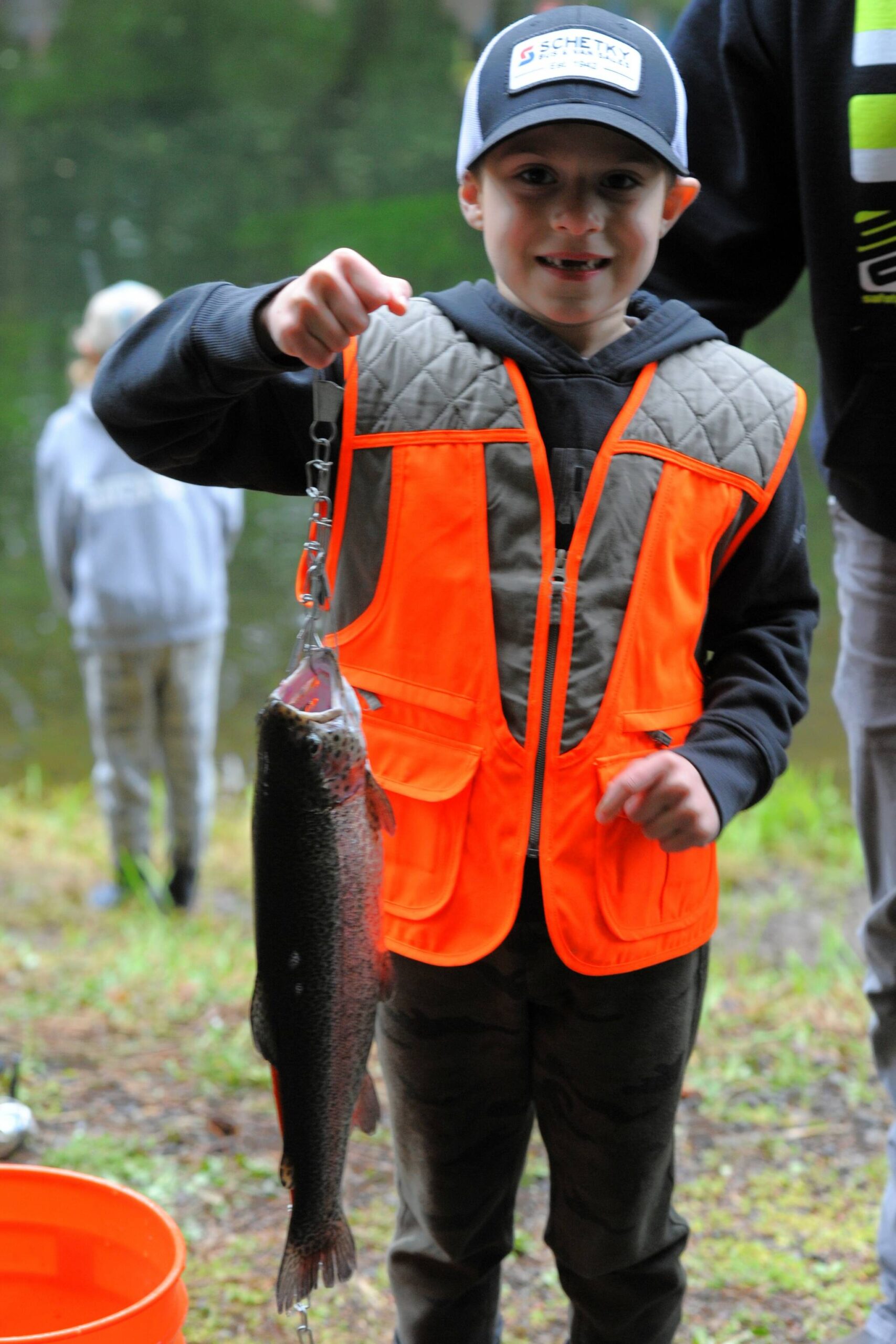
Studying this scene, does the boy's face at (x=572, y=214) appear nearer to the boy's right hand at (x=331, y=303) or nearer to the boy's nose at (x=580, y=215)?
the boy's nose at (x=580, y=215)

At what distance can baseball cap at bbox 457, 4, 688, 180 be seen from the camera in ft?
5.44

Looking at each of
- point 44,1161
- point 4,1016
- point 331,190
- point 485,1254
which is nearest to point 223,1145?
point 44,1161

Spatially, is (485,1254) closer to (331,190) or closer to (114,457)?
(114,457)

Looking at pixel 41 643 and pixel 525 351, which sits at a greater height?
pixel 525 351

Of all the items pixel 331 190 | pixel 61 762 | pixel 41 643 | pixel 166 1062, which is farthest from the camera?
pixel 331 190

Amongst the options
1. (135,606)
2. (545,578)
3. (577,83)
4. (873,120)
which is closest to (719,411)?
(545,578)

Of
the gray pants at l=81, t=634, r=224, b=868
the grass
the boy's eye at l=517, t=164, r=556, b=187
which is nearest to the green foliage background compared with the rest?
the gray pants at l=81, t=634, r=224, b=868

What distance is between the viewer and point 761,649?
1.93 meters

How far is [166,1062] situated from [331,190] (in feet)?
34.4

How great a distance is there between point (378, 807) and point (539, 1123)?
578 mm

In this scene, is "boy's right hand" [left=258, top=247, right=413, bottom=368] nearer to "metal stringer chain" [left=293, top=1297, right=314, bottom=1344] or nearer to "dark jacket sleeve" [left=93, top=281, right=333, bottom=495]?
"dark jacket sleeve" [left=93, top=281, right=333, bottom=495]

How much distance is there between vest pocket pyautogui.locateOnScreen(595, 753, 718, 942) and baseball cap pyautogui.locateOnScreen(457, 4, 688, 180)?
0.78 meters

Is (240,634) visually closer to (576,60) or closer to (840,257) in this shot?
(840,257)

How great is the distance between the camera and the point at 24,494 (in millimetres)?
10781
